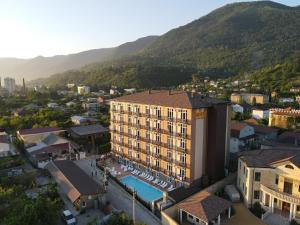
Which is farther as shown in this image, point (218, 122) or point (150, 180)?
point (150, 180)

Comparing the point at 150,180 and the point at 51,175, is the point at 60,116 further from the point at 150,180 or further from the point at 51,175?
the point at 150,180

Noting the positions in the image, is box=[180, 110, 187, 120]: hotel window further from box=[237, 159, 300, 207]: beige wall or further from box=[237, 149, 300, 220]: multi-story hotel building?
box=[237, 159, 300, 207]: beige wall

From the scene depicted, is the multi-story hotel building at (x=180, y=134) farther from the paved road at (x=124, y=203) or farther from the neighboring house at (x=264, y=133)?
the neighboring house at (x=264, y=133)

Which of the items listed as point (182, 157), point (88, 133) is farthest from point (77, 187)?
point (88, 133)

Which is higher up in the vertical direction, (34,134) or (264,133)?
(34,134)

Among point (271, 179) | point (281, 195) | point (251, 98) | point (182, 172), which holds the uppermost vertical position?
point (251, 98)

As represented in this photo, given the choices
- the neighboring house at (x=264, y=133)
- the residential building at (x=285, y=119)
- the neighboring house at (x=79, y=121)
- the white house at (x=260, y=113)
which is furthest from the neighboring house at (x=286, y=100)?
the neighboring house at (x=79, y=121)

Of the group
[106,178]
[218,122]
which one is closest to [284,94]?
[218,122]

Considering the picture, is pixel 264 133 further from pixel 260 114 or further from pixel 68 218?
pixel 68 218
